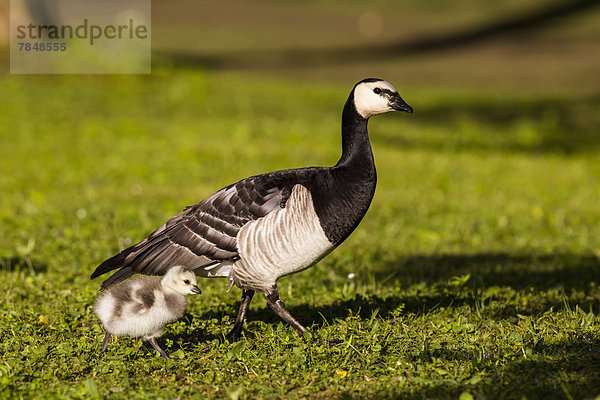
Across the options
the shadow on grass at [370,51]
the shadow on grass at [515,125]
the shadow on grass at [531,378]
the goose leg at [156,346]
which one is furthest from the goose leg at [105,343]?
the shadow on grass at [370,51]

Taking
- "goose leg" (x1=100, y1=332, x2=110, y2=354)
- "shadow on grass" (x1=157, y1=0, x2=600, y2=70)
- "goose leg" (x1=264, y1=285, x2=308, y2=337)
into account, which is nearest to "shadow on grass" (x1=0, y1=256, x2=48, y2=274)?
"goose leg" (x1=100, y1=332, x2=110, y2=354)

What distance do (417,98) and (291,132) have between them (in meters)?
7.26

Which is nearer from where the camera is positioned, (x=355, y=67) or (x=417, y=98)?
(x=417, y=98)

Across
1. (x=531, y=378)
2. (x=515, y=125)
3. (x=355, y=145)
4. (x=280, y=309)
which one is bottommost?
(x=531, y=378)

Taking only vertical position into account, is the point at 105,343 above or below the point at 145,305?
below

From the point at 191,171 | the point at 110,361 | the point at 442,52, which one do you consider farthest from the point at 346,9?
the point at 110,361

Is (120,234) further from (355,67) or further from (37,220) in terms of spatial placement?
(355,67)

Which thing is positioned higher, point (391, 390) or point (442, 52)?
point (442, 52)

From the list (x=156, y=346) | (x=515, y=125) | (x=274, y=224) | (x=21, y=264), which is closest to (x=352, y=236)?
(x=21, y=264)

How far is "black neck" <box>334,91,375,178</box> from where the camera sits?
21.0ft

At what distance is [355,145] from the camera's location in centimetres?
653

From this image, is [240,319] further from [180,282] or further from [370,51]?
[370,51]

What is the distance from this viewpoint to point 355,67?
3119cm

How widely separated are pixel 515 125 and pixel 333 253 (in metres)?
12.8
